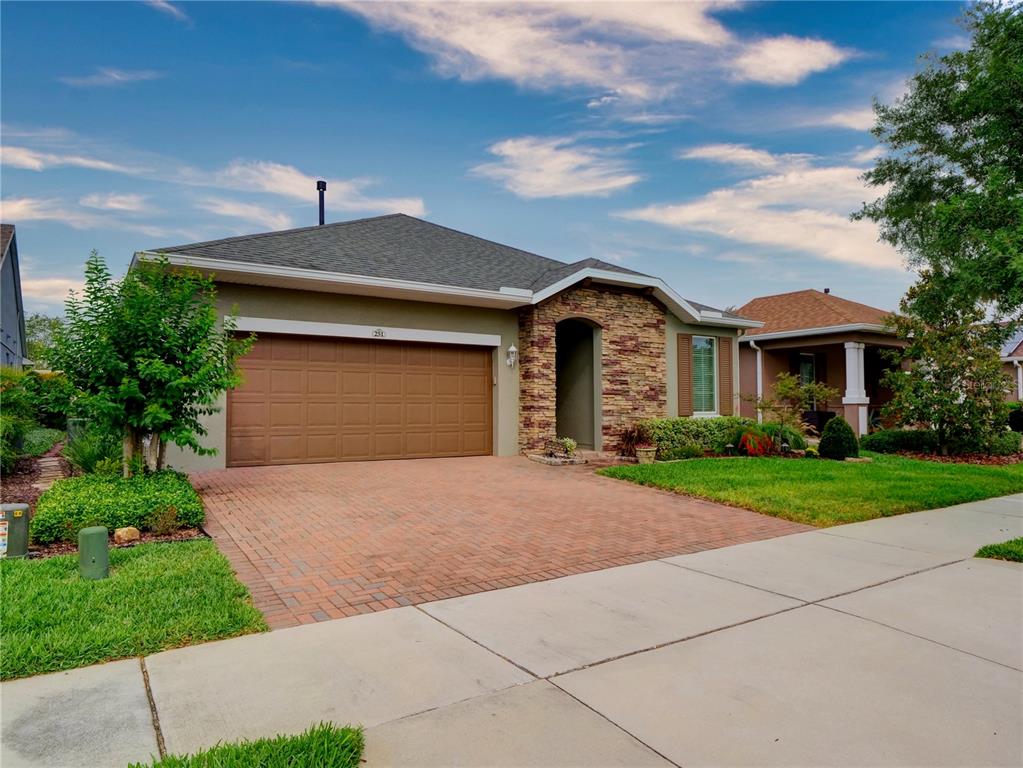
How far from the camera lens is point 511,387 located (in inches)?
530

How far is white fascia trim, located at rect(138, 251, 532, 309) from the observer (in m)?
9.77

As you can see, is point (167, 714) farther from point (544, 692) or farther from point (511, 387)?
point (511, 387)

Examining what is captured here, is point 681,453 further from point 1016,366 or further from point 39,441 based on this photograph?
point 1016,366

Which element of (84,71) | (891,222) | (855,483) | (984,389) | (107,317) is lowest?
(855,483)

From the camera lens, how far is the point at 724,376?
1650 centimetres

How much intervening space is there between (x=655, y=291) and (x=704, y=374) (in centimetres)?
299

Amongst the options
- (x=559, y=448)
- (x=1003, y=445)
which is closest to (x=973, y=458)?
(x=1003, y=445)

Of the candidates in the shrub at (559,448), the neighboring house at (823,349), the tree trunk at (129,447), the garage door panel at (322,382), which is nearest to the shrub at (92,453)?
the tree trunk at (129,447)

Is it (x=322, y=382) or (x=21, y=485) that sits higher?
(x=322, y=382)

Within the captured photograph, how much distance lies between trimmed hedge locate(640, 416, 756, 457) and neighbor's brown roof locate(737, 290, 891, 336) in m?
6.09

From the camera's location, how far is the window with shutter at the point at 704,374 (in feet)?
52.5

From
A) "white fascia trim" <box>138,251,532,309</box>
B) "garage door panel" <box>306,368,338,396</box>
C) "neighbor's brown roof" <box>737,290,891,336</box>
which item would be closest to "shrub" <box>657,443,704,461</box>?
"white fascia trim" <box>138,251,532,309</box>

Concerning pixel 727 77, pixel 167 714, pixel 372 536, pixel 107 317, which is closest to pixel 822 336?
pixel 727 77

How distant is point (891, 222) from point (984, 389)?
4.44m
